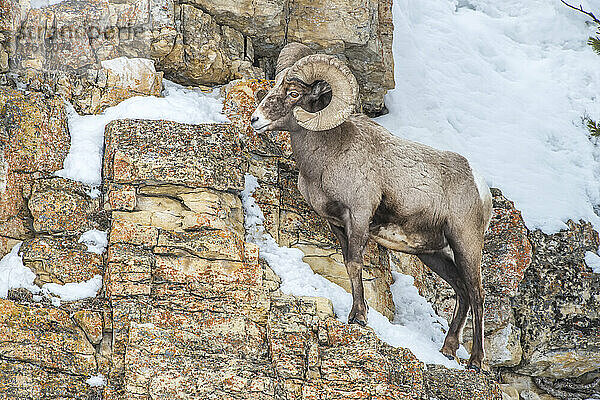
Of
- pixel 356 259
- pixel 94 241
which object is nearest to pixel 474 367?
pixel 356 259

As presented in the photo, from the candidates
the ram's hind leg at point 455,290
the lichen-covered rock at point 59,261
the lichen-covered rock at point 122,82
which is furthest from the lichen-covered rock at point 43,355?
the ram's hind leg at point 455,290

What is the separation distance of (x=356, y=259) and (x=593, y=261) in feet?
15.8

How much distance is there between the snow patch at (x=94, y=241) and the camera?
9227 mm

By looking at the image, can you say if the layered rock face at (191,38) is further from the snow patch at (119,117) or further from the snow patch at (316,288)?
the snow patch at (316,288)

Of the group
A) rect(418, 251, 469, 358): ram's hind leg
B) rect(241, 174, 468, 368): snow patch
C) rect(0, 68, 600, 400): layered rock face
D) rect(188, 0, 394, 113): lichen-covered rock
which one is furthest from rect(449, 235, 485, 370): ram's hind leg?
rect(188, 0, 394, 113): lichen-covered rock

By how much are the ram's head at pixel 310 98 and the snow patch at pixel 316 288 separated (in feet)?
3.38

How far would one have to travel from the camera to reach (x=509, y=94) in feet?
47.7

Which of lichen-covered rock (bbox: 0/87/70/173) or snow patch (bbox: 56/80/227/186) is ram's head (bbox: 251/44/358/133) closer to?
snow patch (bbox: 56/80/227/186)

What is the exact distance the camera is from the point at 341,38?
12266mm

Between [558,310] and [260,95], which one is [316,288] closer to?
[260,95]

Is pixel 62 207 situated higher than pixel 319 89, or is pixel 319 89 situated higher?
pixel 319 89

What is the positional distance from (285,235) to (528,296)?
415 centimetres

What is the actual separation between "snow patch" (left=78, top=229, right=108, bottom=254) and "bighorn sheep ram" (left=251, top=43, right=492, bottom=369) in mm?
2098

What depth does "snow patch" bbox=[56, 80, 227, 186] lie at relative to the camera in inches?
381
